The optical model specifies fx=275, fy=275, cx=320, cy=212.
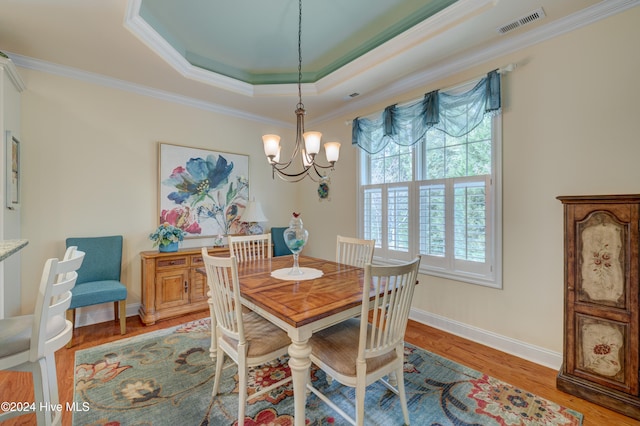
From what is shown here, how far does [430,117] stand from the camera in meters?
2.88

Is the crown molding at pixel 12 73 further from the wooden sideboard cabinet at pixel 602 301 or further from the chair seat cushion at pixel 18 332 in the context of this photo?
the wooden sideboard cabinet at pixel 602 301

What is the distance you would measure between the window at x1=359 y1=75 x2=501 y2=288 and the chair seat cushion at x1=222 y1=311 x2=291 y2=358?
192cm

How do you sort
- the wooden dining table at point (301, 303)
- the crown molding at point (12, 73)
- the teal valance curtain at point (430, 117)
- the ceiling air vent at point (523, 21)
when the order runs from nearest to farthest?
the wooden dining table at point (301, 303), the ceiling air vent at point (523, 21), the crown molding at point (12, 73), the teal valance curtain at point (430, 117)

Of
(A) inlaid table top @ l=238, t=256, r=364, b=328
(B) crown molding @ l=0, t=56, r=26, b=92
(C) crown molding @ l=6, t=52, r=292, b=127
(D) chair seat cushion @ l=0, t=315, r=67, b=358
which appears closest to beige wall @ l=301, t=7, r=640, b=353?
(A) inlaid table top @ l=238, t=256, r=364, b=328

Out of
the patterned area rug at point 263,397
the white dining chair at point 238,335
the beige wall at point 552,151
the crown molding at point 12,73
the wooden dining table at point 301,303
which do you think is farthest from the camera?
the crown molding at point 12,73

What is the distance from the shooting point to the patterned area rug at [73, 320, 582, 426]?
1680mm

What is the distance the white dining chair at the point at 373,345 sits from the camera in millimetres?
1387

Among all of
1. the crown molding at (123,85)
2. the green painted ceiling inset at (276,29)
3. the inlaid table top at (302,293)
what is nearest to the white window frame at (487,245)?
the inlaid table top at (302,293)

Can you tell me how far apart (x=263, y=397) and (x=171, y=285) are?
195 cm

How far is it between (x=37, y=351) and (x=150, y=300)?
6.51 ft

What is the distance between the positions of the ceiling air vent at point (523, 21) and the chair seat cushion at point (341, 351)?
103 inches

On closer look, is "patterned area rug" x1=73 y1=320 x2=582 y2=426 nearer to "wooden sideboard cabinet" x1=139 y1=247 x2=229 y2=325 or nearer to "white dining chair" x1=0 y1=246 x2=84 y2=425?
"white dining chair" x1=0 y1=246 x2=84 y2=425

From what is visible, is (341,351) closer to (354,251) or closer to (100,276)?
(354,251)

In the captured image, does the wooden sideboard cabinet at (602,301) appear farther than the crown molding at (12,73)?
No
